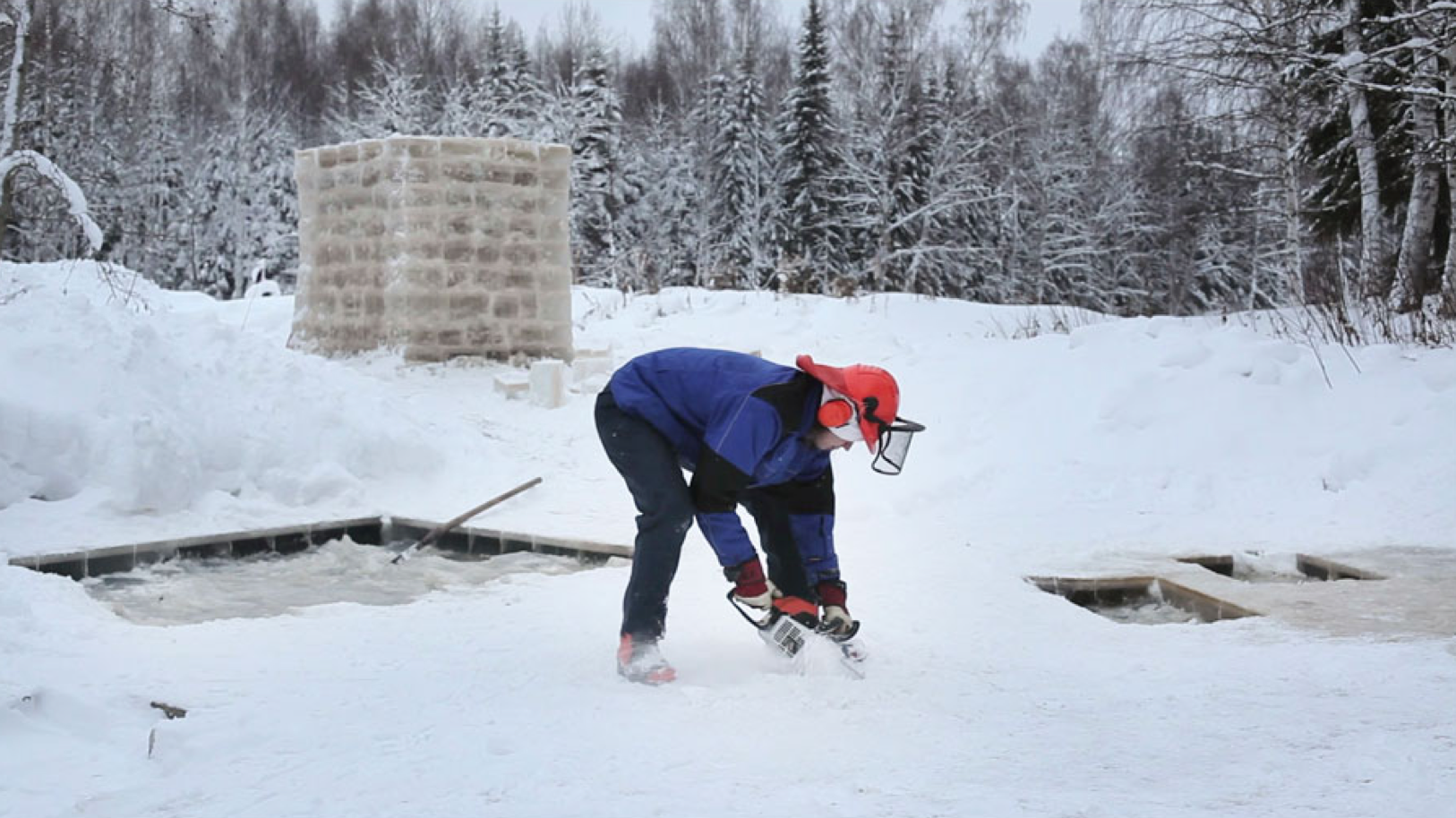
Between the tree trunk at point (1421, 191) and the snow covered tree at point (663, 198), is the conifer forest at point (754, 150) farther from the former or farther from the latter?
the tree trunk at point (1421, 191)

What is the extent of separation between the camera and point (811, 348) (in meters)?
11.5

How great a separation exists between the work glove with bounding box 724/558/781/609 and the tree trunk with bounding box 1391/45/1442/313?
8887 millimetres

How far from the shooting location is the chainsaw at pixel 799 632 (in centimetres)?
357

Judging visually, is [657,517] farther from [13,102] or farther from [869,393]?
[13,102]

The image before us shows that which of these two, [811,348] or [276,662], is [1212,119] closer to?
[811,348]

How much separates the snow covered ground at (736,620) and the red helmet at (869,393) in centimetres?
71

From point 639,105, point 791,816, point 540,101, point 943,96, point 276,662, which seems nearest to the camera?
point 791,816

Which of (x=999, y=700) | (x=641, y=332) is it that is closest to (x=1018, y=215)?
(x=641, y=332)

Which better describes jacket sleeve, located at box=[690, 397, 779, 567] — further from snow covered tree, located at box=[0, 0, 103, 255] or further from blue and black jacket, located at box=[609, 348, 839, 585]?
snow covered tree, located at box=[0, 0, 103, 255]

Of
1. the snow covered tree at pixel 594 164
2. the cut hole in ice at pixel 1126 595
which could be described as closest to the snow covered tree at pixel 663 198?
the snow covered tree at pixel 594 164

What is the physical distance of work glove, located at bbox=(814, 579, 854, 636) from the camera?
375 cm

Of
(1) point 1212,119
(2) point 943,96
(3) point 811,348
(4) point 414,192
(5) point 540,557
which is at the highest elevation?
(2) point 943,96

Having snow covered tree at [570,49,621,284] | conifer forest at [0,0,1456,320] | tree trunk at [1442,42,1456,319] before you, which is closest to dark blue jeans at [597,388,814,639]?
tree trunk at [1442,42,1456,319]

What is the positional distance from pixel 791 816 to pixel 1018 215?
29.9 m
